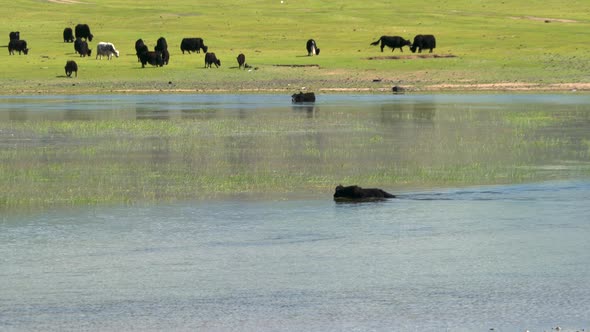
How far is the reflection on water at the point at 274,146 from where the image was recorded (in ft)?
61.4

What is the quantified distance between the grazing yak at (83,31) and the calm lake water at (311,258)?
1661 inches

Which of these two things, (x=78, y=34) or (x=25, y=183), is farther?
(x=78, y=34)

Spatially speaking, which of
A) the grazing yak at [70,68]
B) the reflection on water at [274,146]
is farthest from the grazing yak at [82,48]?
the reflection on water at [274,146]

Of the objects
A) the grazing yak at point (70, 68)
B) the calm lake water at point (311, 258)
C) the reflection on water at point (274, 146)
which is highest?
the grazing yak at point (70, 68)

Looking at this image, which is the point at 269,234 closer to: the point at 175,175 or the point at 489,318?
the point at 489,318

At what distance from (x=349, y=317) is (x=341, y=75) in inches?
1517

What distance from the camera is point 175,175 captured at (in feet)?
65.1

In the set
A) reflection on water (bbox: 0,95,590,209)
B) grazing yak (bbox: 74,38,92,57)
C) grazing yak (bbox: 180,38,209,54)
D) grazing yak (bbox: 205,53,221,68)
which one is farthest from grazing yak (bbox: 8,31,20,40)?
reflection on water (bbox: 0,95,590,209)

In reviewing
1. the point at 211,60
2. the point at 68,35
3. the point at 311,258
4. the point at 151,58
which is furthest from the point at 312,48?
the point at 311,258

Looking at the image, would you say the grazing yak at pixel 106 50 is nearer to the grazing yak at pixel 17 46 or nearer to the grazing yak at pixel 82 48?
the grazing yak at pixel 82 48

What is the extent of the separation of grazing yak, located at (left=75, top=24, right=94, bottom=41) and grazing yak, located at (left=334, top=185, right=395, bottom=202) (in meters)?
48.3

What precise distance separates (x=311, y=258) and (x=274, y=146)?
38.8ft

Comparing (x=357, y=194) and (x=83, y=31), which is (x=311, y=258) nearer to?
(x=357, y=194)

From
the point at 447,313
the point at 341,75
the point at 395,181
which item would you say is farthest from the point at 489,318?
the point at 341,75
